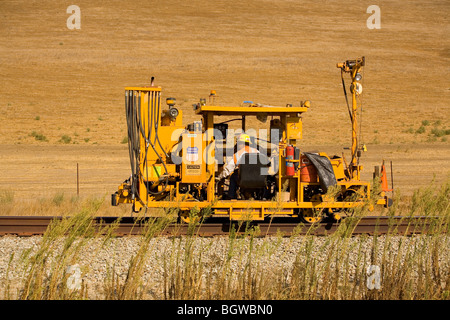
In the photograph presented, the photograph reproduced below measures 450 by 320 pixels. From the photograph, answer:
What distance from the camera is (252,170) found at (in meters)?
10.0

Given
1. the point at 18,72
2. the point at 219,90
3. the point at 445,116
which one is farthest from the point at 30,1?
the point at 445,116

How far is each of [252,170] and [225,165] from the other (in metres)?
0.57

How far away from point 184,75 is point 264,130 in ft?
118

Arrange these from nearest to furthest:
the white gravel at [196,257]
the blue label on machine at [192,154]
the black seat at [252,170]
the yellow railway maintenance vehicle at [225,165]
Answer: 1. the white gravel at [196,257]
2. the black seat at [252,170]
3. the yellow railway maintenance vehicle at [225,165]
4. the blue label on machine at [192,154]

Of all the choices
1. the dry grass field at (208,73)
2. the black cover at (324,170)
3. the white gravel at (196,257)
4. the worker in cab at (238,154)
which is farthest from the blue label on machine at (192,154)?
the dry grass field at (208,73)

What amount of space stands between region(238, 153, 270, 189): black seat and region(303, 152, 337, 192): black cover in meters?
0.99

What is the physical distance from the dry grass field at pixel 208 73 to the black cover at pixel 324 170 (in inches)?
395

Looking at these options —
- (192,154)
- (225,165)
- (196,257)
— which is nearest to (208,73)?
(192,154)

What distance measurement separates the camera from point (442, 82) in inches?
1812

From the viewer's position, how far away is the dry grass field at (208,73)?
25.8 metres

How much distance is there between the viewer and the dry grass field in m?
25.8

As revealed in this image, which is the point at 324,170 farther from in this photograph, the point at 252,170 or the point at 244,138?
the point at 244,138

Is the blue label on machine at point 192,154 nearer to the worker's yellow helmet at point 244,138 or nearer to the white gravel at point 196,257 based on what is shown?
the worker's yellow helmet at point 244,138

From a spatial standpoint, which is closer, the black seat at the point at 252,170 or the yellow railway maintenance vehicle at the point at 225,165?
the black seat at the point at 252,170
